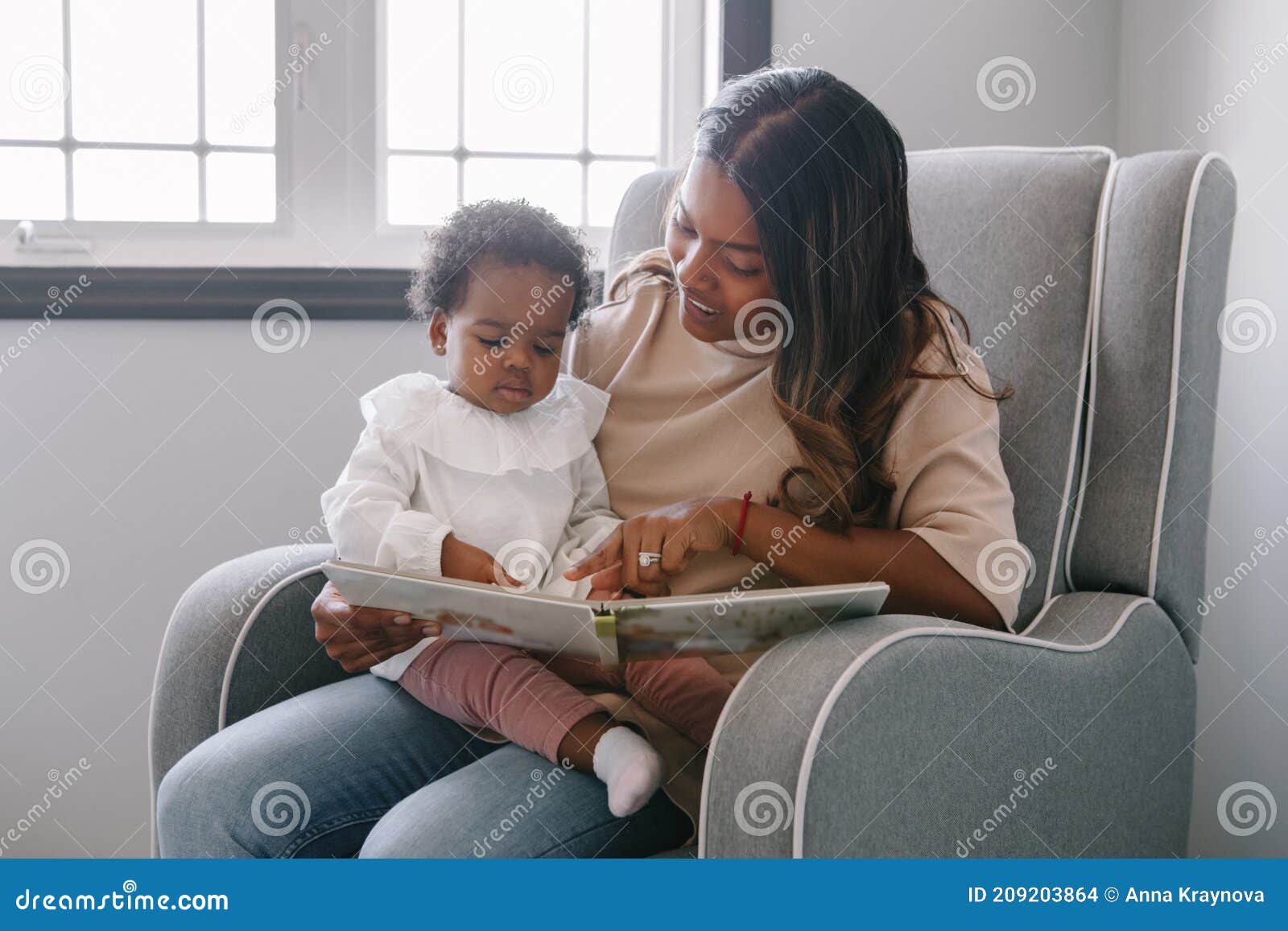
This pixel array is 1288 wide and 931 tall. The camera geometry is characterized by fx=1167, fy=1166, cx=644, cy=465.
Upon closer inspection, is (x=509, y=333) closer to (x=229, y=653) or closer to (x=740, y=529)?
(x=740, y=529)

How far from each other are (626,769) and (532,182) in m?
1.44

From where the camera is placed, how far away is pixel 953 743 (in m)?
1.01

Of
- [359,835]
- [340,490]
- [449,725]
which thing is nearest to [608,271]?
[340,490]

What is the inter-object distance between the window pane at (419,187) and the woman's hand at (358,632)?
107 cm

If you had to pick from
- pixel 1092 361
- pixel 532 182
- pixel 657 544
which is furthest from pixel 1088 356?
pixel 532 182

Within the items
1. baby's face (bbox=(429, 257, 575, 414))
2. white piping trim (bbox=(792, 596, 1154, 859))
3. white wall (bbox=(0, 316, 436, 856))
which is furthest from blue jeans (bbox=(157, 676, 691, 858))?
white wall (bbox=(0, 316, 436, 856))

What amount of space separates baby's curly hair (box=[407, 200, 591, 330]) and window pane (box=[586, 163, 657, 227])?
2.70ft

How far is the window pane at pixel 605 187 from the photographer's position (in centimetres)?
225

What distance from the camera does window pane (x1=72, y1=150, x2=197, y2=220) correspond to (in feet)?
6.77

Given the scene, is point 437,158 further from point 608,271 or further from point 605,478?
point 605,478

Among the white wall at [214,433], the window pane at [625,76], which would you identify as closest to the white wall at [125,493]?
the white wall at [214,433]

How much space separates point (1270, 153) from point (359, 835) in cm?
155

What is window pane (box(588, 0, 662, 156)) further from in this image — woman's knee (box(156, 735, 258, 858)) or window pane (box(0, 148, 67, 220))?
woman's knee (box(156, 735, 258, 858))

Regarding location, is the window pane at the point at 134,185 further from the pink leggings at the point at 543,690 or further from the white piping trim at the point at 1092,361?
the white piping trim at the point at 1092,361
